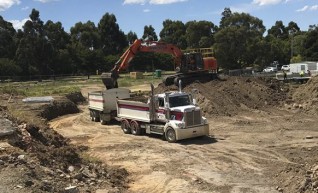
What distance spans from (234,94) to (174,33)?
309ft

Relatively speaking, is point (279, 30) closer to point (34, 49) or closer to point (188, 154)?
point (34, 49)

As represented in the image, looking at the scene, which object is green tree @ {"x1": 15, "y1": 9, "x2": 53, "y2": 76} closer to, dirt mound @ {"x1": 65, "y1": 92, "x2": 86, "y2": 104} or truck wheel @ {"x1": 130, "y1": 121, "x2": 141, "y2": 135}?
dirt mound @ {"x1": 65, "y1": 92, "x2": 86, "y2": 104}

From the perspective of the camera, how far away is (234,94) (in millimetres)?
33250

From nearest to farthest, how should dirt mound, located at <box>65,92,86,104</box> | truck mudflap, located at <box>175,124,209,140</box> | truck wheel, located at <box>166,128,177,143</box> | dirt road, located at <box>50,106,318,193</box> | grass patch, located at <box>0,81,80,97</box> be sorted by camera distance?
dirt road, located at <box>50,106,318,193</box>
truck mudflap, located at <box>175,124,209,140</box>
truck wheel, located at <box>166,128,177,143</box>
dirt mound, located at <box>65,92,86,104</box>
grass patch, located at <box>0,81,80,97</box>

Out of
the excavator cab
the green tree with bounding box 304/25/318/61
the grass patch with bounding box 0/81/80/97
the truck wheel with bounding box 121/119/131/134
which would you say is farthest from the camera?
the green tree with bounding box 304/25/318/61

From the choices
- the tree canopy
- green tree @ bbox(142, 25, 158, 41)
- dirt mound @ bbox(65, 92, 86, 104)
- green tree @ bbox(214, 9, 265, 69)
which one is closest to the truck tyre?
dirt mound @ bbox(65, 92, 86, 104)

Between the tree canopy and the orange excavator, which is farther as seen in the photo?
the tree canopy

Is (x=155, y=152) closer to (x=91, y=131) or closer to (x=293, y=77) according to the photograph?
(x=91, y=131)

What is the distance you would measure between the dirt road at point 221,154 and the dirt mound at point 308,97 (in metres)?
2.20

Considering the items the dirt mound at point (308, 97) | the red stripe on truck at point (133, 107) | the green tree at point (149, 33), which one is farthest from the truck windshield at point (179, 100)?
the green tree at point (149, 33)

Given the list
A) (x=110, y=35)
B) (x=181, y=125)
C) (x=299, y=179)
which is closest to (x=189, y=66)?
(x=181, y=125)

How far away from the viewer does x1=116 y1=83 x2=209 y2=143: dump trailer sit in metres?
21.9

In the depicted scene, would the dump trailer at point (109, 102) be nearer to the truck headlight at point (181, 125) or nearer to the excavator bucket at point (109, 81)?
the excavator bucket at point (109, 81)

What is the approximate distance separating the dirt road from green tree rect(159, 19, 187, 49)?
9231cm
